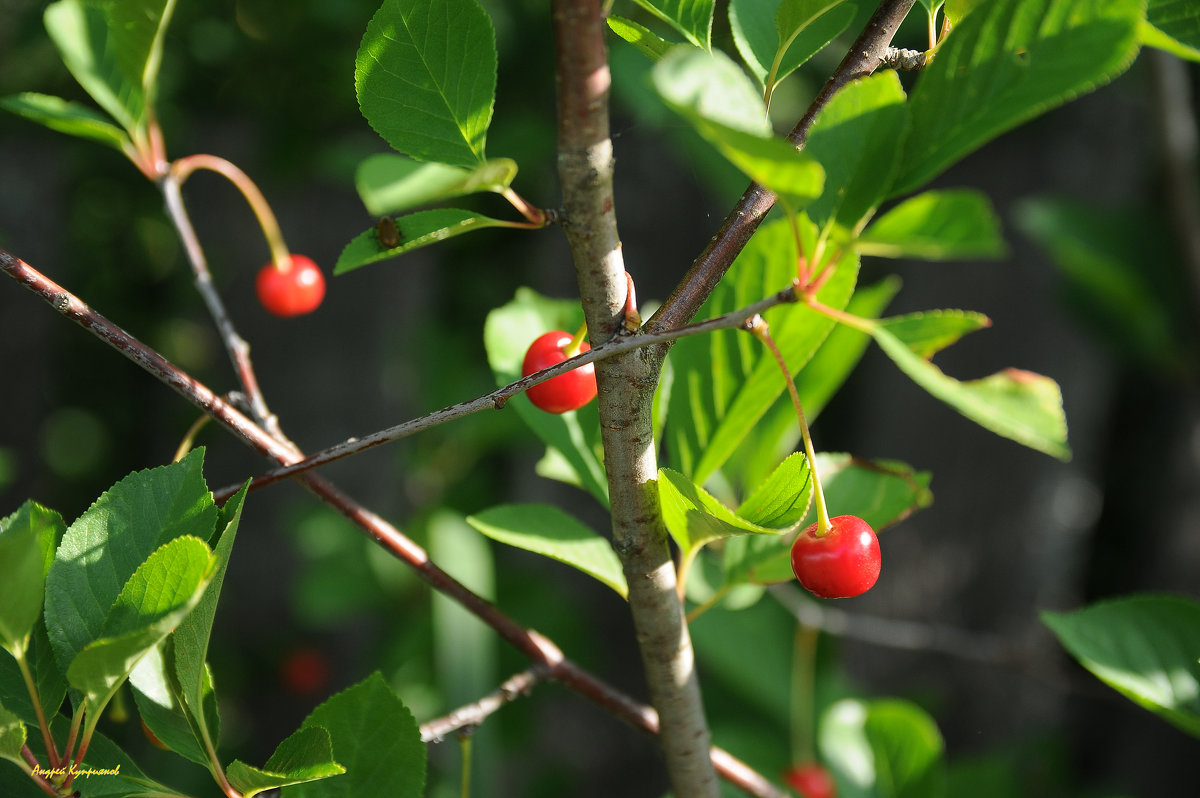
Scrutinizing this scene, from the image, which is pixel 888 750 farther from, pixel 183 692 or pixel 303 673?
pixel 303 673

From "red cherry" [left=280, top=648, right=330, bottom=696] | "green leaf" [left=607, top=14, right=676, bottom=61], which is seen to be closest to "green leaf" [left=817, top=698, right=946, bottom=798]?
"green leaf" [left=607, top=14, right=676, bottom=61]

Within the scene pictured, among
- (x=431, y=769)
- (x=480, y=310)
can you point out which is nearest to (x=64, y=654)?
(x=431, y=769)

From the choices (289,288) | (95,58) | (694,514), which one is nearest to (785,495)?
(694,514)

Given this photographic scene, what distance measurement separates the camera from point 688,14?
19.6 inches

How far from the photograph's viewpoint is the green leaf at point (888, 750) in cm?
100

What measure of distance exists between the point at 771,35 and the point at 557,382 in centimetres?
25

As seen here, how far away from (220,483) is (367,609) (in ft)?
2.13

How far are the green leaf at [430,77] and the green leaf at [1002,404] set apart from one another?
9.6 inches

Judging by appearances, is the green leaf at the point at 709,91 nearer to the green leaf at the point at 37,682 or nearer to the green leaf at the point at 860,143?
the green leaf at the point at 860,143

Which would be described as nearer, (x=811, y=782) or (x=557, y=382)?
(x=557, y=382)

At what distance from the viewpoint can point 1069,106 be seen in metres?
1.85

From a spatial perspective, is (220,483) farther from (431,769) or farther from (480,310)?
(431,769)

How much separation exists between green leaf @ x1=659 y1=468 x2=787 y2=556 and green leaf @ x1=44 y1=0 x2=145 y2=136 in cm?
56

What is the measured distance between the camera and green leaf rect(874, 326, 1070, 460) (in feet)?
1.04
